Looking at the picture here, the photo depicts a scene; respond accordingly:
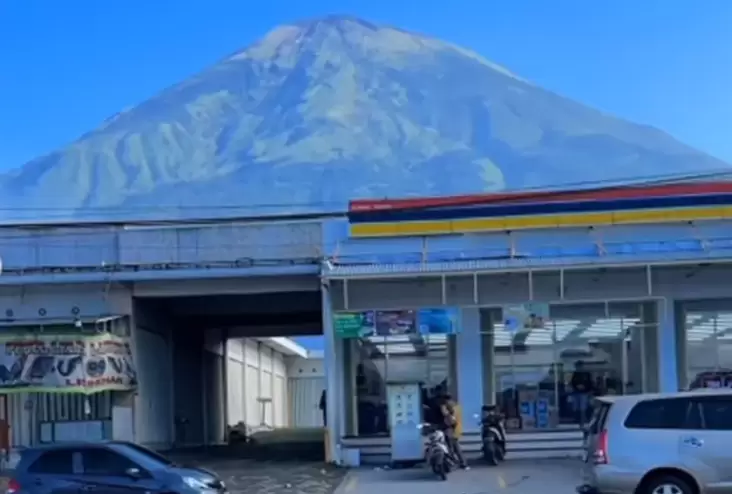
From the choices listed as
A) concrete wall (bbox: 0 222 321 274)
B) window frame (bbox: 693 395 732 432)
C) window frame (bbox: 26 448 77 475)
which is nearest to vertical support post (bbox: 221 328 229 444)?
concrete wall (bbox: 0 222 321 274)

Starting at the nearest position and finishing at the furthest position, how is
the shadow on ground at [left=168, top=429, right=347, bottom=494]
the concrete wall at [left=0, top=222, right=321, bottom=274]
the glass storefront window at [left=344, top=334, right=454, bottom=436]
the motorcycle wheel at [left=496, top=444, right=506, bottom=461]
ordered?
the shadow on ground at [left=168, top=429, right=347, bottom=494], the motorcycle wheel at [left=496, top=444, right=506, bottom=461], the glass storefront window at [left=344, top=334, right=454, bottom=436], the concrete wall at [left=0, top=222, right=321, bottom=274]

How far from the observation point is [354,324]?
26.3 metres

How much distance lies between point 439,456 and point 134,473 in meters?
7.08

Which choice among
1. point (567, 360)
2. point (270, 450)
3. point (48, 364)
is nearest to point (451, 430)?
point (567, 360)

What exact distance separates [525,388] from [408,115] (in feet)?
408

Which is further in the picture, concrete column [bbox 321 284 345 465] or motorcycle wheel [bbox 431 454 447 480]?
concrete column [bbox 321 284 345 465]

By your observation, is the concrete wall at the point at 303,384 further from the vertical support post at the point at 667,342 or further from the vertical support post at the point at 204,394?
the vertical support post at the point at 667,342

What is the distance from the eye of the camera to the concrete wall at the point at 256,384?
1757 inches

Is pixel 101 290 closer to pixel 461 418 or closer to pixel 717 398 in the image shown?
pixel 461 418

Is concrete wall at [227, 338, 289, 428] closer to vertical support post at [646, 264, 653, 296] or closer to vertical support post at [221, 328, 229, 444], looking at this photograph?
vertical support post at [221, 328, 229, 444]

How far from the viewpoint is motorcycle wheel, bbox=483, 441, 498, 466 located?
24031 mm

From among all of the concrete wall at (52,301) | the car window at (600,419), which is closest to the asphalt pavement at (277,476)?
the concrete wall at (52,301)

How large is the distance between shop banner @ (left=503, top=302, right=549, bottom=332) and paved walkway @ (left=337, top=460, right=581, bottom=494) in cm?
331

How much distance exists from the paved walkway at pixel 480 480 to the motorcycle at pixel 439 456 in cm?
18
